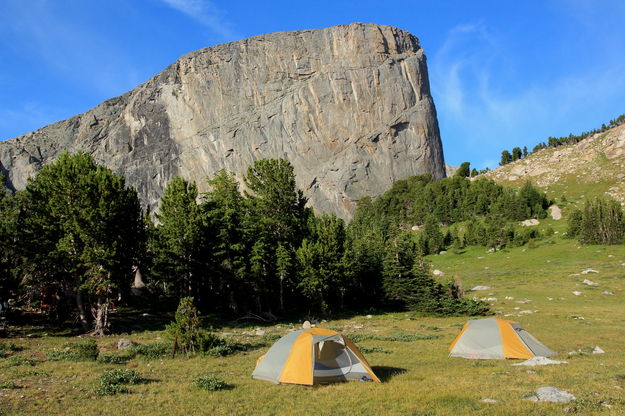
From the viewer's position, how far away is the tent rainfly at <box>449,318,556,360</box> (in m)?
19.3

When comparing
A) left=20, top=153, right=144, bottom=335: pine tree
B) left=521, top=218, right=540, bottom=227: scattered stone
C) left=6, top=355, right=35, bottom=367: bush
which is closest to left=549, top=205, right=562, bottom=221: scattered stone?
left=521, top=218, right=540, bottom=227: scattered stone

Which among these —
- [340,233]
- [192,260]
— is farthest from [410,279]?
[192,260]

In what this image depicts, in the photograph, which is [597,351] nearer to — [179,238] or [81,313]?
[179,238]

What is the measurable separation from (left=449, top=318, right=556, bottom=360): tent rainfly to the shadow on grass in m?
4.54

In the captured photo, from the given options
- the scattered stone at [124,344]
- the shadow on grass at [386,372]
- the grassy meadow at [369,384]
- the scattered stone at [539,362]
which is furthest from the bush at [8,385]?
the scattered stone at [539,362]

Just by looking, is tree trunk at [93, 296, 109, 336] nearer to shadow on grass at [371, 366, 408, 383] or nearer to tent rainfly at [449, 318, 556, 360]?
shadow on grass at [371, 366, 408, 383]

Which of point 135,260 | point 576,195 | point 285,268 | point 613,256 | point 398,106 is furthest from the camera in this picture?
point 398,106

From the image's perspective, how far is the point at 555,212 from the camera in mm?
91312

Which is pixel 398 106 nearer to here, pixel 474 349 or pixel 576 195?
pixel 576 195

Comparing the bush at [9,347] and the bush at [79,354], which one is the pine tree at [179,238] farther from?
the bush at [79,354]

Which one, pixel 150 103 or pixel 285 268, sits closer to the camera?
pixel 285 268

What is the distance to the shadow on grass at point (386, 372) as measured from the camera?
15.6 metres

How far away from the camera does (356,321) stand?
35219 mm

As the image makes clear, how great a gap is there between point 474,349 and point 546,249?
196 feet
